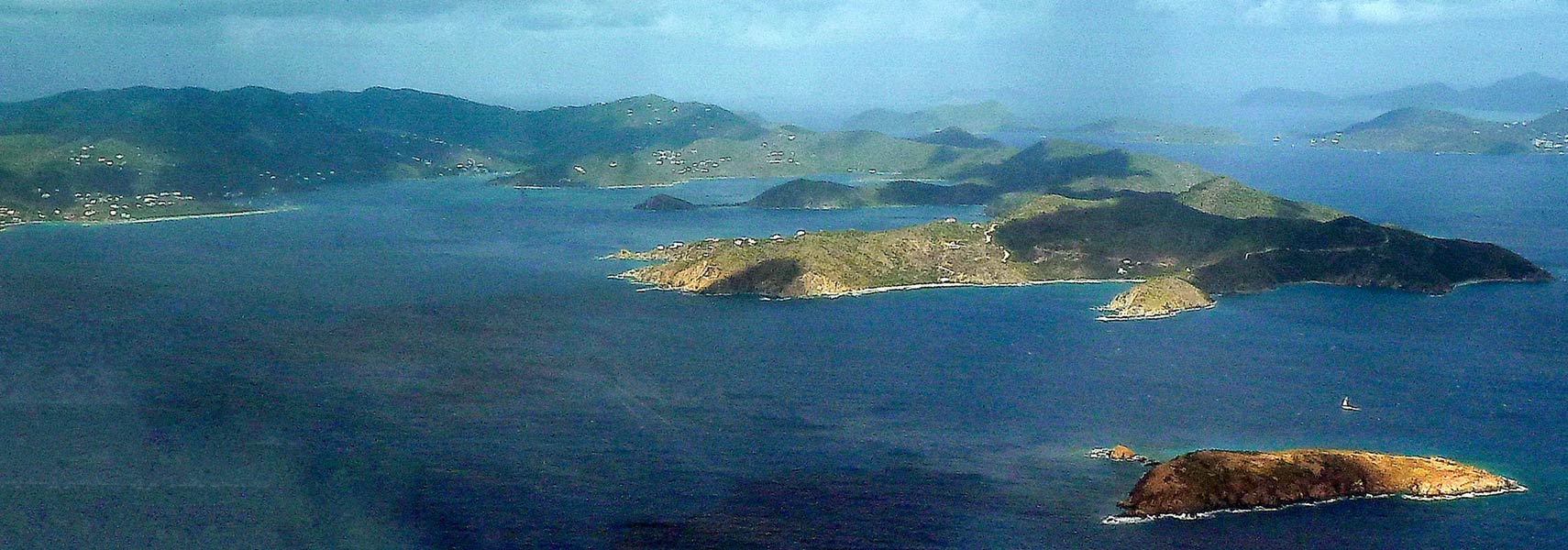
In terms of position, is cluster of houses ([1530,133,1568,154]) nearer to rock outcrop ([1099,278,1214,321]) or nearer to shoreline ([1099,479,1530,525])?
rock outcrop ([1099,278,1214,321])

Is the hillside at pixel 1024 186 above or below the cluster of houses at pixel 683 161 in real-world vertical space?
below

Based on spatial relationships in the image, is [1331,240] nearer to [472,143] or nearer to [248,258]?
[248,258]

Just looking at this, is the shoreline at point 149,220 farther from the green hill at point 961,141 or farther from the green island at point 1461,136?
the green island at point 1461,136

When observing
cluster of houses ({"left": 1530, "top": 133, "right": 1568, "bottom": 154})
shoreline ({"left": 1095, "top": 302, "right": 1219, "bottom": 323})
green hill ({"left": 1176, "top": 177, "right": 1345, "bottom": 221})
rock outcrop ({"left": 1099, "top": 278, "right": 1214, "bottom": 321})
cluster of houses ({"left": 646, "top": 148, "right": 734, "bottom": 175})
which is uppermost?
cluster of houses ({"left": 1530, "top": 133, "right": 1568, "bottom": 154})

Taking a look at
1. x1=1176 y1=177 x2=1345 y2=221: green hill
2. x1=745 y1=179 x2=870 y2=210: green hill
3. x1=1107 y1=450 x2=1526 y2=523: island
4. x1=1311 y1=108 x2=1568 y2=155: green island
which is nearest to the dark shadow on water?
x1=1107 y1=450 x2=1526 y2=523: island

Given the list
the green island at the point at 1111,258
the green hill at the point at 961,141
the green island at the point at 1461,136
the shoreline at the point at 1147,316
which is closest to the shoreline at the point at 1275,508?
the shoreline at the point at 1147,316

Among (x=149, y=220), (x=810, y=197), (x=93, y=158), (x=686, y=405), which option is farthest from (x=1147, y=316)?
(x=93, y=158)
